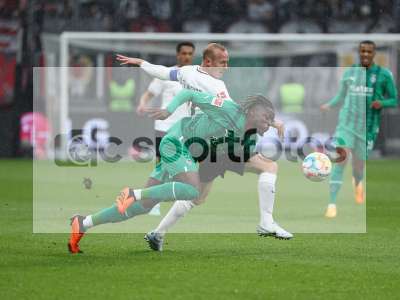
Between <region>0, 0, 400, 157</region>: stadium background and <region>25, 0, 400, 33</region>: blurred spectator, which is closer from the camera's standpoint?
<region>0, 0, 400, 157</region>: stadium background

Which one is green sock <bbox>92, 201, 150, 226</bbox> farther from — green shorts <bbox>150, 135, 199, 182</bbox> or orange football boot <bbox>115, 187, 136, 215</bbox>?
green shorts <bbox>150, 135, 199, 182</bbox>

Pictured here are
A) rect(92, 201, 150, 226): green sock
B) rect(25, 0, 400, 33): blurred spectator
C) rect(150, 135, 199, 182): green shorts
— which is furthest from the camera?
rect(25, 0, 400, 33): blurred spectator

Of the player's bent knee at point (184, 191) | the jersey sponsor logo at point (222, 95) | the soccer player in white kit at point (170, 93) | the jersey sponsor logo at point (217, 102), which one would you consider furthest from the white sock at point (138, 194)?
the soccer player in white kit at point (170, 93)

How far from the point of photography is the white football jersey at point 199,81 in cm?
1192

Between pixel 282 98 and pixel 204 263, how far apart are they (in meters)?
16.9

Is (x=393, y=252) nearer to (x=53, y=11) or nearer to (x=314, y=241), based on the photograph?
(x=314, y=241)

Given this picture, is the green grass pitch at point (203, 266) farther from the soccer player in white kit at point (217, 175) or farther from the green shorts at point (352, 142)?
the green shorts at point (352, 142)

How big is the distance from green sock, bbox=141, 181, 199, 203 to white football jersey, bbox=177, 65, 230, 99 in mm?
1677

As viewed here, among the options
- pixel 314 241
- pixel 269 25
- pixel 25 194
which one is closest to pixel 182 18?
pixel 269 25

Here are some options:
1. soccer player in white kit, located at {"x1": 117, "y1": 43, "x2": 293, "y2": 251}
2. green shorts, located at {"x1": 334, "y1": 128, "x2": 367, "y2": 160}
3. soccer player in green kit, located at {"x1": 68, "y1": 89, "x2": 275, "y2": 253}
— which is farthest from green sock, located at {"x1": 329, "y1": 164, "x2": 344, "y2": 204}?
soccer player in green kit, located at {"x1": 68, "y1": 89, "x2": 275, "y2": 253}

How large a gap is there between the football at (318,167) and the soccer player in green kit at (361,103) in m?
3.15

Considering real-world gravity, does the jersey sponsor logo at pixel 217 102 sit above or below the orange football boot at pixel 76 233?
above

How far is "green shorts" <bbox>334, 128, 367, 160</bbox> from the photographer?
617 inches

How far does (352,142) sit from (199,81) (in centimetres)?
423
